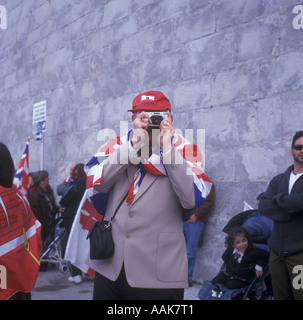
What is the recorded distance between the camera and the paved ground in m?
4.98

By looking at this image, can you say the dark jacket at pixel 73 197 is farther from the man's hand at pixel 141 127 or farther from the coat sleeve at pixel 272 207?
the man's hand at pixel 141 127

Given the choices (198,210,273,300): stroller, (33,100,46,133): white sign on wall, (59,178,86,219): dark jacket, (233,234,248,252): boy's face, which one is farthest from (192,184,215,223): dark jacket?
(33,100,46,133): white sign on wall

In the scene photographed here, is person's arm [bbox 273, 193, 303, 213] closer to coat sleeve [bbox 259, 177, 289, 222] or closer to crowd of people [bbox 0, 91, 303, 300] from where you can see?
coat sleeve [bbox 259, 177, 289, 222]

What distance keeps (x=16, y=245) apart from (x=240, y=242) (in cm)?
231

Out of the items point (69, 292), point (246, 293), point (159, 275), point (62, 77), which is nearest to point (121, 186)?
point (159, 275)

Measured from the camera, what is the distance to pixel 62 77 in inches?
320

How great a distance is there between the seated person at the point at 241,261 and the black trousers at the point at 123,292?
1972mm

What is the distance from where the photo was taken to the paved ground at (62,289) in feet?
16.4

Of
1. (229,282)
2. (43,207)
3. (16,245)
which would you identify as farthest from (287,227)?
(43,207)

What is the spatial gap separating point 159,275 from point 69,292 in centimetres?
354

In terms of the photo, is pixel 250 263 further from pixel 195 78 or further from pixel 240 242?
pixel 195 78

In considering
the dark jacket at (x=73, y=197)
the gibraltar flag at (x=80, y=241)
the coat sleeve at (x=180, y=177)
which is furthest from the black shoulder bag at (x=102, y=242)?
the dark jacket at (x=73, y=197)

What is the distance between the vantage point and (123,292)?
86.1 inches

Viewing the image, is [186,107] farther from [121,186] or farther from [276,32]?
[121,186]
